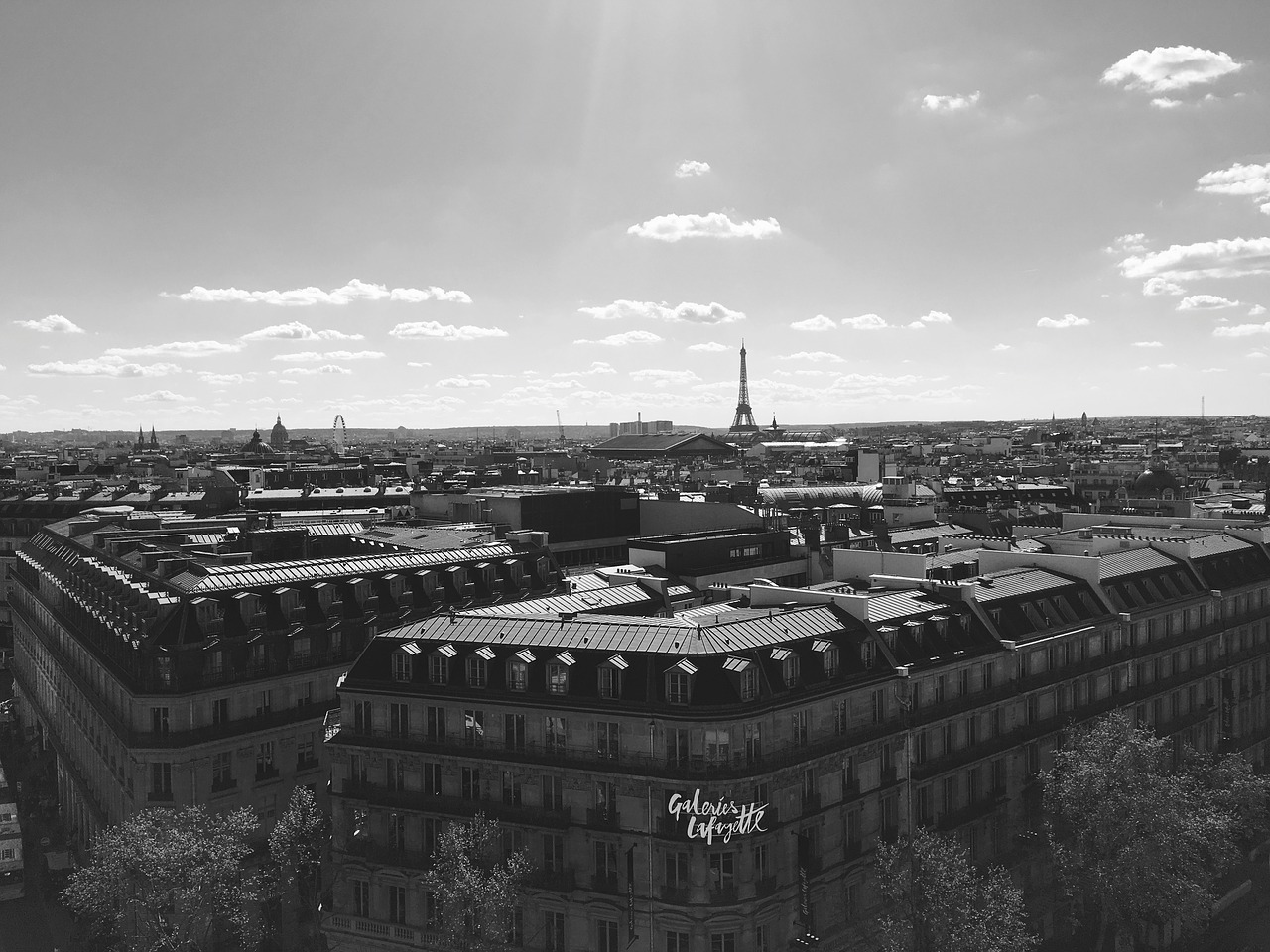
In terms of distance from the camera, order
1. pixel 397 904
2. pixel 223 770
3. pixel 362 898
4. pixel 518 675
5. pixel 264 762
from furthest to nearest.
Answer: pixel 264 762
pixel 223 770
pixel 362 898
pixel 397 904
pixel 518 675

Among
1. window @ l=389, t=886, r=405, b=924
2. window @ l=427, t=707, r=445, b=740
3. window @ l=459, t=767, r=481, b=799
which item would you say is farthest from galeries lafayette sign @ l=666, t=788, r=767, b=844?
window @ l=389, t=886, r=405, b=924

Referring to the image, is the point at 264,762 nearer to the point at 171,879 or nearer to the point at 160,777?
the point at 160,777

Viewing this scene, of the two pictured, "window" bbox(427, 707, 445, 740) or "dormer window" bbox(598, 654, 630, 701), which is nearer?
"dormer window" bbox(598, 654, 630, 701)

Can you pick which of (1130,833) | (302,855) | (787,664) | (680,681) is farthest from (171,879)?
(1130,833)

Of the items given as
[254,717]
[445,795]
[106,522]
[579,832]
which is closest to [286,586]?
[254,717]

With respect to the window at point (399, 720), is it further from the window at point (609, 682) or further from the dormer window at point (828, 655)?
the dormer window at point (828, 655)

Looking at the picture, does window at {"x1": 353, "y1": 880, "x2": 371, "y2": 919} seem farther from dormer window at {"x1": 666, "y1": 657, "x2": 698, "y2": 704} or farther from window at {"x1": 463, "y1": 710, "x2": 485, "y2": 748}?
dormer window at {"x1": 666, "y1": 657, "x2": 698, "y2": 704}

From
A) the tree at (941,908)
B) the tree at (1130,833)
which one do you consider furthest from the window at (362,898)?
the tree at (1130,833)
